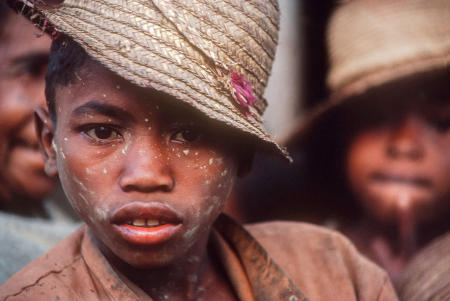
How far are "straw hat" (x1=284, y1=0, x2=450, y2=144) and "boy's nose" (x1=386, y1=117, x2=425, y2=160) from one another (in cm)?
17

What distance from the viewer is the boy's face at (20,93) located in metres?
1.81

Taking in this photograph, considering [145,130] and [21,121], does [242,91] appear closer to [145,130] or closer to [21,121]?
[145,130]

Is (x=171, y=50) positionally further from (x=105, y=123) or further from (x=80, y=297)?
(x=80, y=297)

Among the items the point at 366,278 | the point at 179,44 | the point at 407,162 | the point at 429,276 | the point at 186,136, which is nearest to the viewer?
the point at 179,44

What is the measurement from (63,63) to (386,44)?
1.23 meters

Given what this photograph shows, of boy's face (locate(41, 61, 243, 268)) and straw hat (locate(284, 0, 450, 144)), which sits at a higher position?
straw hat (locate(284, 0, 450, 144))

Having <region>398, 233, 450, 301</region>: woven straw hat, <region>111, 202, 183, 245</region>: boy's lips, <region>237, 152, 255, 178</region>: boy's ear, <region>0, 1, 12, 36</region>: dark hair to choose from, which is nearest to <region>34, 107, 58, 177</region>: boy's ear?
<region>111, 202, 183, 245</region>: boy's lips

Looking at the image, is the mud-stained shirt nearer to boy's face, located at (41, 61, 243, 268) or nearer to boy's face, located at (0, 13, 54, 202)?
boy's face, located at (41, 61, 243, 268)

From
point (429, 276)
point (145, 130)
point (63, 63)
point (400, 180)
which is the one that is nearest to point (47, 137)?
point (63, 63)

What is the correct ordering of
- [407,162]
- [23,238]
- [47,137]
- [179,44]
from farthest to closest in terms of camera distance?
[407,162] → [23,238] → [47,137] → [179,44]

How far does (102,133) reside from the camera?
105cm

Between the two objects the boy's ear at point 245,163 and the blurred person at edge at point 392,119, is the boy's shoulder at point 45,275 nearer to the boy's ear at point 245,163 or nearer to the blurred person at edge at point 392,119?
the boy's ear at point 245,163

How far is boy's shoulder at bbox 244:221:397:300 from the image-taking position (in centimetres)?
135

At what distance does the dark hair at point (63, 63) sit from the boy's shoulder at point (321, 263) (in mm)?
671
